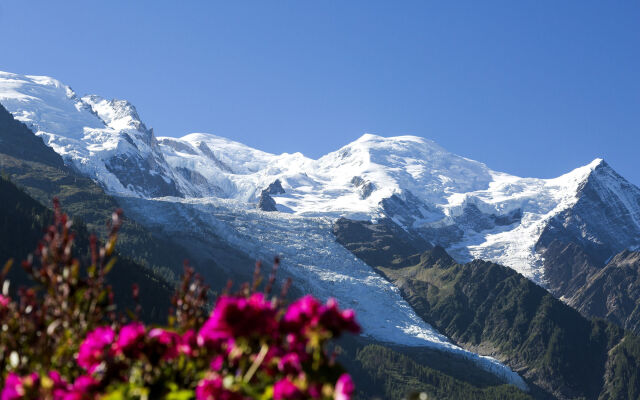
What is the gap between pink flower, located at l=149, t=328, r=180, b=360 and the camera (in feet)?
19.4

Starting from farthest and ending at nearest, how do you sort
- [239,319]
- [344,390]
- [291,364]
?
[291,364], [239,319], [344,390]

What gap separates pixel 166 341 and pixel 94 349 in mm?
607

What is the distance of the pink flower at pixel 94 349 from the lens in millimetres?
5883

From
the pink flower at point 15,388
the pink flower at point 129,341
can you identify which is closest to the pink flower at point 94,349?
the pink flower at point 129,341

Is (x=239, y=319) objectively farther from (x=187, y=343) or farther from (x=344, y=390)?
(x=187, y=343)

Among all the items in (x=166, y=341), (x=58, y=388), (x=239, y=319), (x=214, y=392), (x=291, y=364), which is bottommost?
(x=58, y=388)

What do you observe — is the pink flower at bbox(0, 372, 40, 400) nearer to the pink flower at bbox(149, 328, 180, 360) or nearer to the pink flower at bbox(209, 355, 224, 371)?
the pink flower at bbox(149, 328, 180, 360)

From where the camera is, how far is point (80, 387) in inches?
208

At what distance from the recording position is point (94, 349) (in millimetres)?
5910

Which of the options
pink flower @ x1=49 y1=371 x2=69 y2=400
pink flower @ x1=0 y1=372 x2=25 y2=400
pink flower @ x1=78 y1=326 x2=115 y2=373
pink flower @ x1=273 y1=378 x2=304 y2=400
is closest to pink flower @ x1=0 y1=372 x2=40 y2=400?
pink flower @ x1=0 y1=372 x2=25 y2=400

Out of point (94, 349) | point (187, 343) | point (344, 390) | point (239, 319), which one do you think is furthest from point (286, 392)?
point (94, 349)

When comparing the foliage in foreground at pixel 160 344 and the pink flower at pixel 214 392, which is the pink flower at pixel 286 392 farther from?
the pink flower at pixel 214 392

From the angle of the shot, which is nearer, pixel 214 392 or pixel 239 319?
pixel 214 392

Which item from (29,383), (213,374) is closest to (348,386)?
(213,374)
